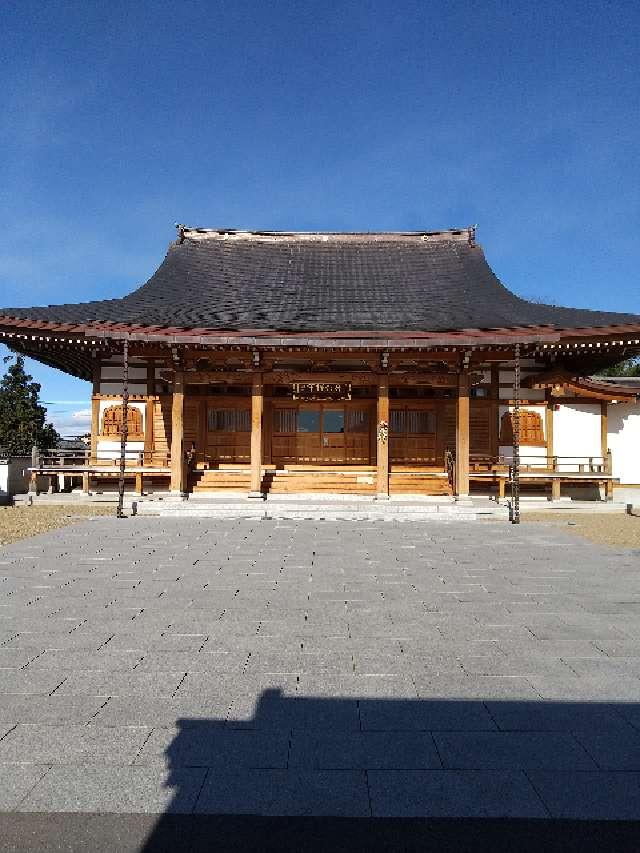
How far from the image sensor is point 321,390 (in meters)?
14.1

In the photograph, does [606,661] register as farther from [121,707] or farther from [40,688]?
[40,688]

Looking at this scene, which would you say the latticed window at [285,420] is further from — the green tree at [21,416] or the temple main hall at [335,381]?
the green tree at [21,416]

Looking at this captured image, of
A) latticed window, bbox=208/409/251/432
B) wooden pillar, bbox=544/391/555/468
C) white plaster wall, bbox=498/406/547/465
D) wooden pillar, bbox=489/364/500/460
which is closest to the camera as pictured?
wooden pillar, bbox=544/391/555/468

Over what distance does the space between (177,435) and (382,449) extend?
4.89m

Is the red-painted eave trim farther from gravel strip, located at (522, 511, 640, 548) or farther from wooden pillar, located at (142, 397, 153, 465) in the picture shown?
gravel strip, located at (522, 511, 640, 548)

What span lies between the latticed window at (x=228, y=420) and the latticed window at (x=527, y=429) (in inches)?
287

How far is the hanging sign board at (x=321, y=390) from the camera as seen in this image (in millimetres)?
13688

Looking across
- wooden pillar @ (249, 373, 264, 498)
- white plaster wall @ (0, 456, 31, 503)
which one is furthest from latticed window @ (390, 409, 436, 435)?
white plaster wall @ (0, 456, 31, 503)

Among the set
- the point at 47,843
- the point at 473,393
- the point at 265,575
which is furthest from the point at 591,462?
the point at 47,843

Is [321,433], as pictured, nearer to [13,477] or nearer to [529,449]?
[529,449]

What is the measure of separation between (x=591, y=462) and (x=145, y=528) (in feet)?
38.2

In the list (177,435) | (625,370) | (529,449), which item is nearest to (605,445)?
(529,449)

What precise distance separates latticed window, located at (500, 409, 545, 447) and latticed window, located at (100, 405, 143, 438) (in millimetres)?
10017

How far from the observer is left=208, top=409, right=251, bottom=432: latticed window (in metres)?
15.4
